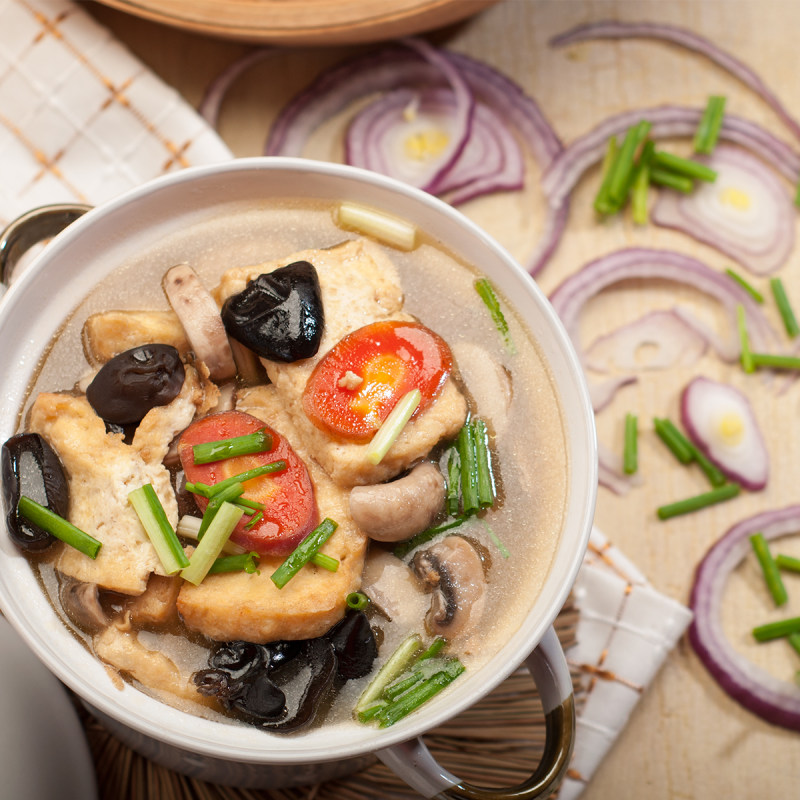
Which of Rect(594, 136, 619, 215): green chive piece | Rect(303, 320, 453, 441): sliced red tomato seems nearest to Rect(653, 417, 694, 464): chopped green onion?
Rect(594, 136, 619, 215): green chive piece

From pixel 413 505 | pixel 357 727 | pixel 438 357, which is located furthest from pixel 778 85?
pixel 357 727

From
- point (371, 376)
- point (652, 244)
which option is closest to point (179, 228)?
point (371, 376)

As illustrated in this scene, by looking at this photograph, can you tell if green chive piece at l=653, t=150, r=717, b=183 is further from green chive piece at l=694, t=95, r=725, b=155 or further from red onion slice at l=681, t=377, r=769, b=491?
red onion slice at l=681, t=377, r=769, b=491

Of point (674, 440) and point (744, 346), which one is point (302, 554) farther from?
point (744, 346)

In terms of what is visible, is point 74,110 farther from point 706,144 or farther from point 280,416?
point 706,144

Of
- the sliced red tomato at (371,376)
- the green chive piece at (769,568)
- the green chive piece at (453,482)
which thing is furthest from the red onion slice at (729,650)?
the sliced red tomato at (371,376)

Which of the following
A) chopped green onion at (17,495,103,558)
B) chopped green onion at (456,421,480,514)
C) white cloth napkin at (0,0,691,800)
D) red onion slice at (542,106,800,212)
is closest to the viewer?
chopped green onion at (17,495,103,558)
